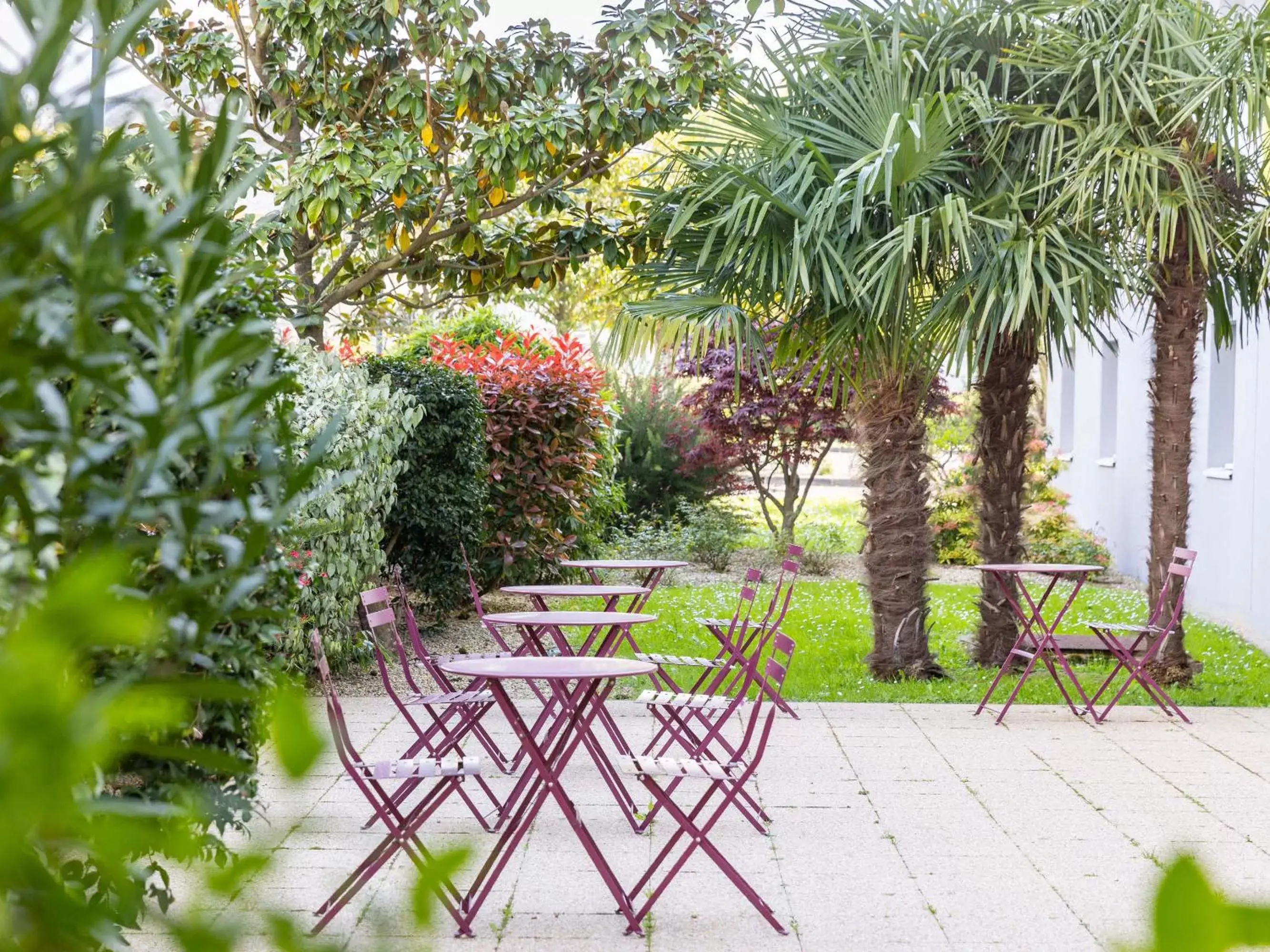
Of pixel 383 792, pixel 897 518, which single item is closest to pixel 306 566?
pixel 383 792

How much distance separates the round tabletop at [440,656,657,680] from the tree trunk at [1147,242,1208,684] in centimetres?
485

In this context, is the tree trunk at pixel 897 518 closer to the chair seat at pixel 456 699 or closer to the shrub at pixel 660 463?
the chair seat at pixel 456 699

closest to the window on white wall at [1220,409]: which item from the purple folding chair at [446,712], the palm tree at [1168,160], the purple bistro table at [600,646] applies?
the palm tree at [1168,160]

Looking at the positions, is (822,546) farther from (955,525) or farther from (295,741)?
(295,741)

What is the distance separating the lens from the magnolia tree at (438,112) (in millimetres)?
9031

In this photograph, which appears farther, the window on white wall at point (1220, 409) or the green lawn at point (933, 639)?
the window on white wall at point (1220, 409)

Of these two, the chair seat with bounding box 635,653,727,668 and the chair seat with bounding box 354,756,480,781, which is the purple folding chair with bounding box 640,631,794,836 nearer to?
the chair seat with bounding box 635,653,727,668

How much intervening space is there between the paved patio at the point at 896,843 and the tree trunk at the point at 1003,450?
1.86 metres

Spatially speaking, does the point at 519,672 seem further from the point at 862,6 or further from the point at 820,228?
the point at 862,6

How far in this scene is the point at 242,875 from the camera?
745 millimetres

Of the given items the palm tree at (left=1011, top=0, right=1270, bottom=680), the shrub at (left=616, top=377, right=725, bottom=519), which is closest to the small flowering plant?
the palm tree at (left=1011, top=0, right=1270, bottom=680)

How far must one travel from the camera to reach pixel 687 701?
521 centimetres

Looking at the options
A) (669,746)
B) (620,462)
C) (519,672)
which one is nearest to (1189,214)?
(669,746)

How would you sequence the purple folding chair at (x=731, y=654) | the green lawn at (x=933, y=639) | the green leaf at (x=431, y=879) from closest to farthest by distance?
the green leaf at (x=431, y=879) → the purple folding chair at (x=731, y=654) → the green lawn at (x=933, y=639)
